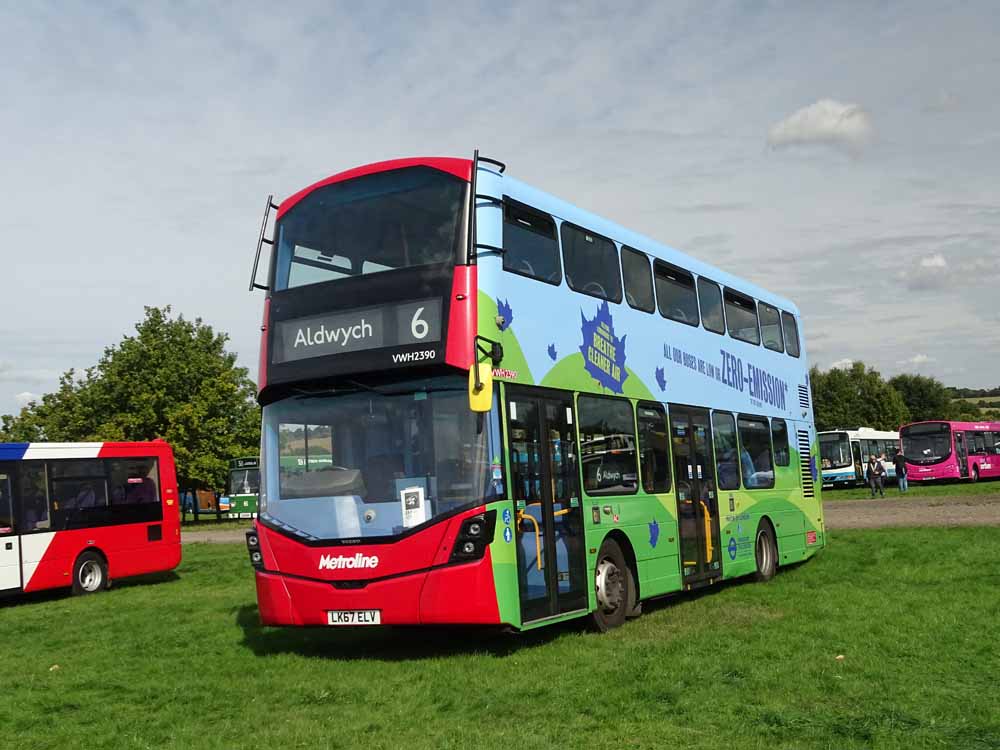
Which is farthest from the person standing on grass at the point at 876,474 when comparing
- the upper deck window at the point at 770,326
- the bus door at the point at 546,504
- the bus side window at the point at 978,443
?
the bus door at the point at 546,504

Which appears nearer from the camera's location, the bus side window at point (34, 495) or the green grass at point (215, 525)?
the bus side window at point (34, 495)

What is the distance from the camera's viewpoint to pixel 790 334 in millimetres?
20547

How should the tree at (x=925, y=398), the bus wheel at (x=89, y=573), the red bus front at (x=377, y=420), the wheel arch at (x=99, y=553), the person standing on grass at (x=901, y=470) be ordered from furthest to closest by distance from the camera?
the tree at (x=925, y=398) < the person standing on grass at (x=901, y=470) < the wheel arch at (x=99, y=553) < the bus wheel at (x=89, y=573) < the red bus front at (x=377, y=420)

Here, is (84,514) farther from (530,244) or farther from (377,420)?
(530,244)

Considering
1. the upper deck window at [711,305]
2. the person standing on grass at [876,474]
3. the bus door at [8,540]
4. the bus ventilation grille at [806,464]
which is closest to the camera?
the upper deck window at [711,305]

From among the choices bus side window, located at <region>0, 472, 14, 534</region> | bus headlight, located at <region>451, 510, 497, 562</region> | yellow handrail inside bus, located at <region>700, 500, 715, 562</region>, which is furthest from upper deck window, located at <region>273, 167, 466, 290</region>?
bus side window, located at <region>0, 472, 14, 534</region>

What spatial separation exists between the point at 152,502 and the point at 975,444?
4426cm

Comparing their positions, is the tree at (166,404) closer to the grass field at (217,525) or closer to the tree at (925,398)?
the grass field at (217,525)

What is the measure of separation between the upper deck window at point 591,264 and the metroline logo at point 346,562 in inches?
149

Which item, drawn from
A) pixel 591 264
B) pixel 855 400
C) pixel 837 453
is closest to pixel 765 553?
pixel 591 264

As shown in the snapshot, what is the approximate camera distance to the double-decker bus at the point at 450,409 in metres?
10.7

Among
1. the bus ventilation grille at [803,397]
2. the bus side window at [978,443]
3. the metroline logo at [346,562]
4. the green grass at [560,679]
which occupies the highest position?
the bus ventilation grille at [803,397]

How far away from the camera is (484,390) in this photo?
1043cm

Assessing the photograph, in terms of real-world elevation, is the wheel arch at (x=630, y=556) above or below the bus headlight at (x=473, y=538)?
below
